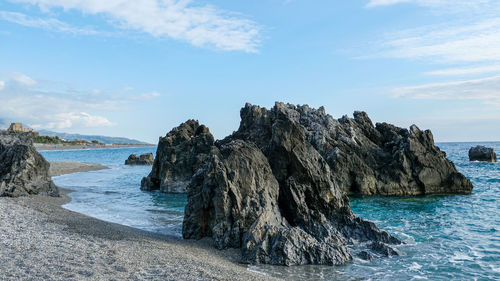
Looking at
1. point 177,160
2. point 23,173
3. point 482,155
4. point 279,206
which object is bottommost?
point 279,206

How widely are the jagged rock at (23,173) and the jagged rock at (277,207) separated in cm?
1706

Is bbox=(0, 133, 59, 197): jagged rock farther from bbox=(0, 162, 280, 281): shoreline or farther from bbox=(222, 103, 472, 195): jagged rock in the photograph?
bbox=(222, 103, 472, 195): jagged rock

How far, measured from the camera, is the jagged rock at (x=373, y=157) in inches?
1415

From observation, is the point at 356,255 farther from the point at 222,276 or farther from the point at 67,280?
the point at 67,280

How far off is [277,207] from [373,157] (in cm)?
2537

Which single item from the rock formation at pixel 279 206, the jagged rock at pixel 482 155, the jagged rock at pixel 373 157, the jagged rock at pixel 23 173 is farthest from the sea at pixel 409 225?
the jagged rock at pixel 482 155

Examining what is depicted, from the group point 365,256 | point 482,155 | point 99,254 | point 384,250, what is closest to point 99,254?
point 99,254

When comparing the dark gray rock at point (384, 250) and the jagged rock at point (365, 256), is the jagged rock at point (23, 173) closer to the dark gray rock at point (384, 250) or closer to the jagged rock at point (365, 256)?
the jagged rock at point (365, 256)

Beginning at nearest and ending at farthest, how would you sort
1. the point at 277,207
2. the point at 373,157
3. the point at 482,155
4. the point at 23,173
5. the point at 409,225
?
the point at 277,207 → the point at 409,225 → the point at 23,173 → the point at 373,157 → the point at 482,155

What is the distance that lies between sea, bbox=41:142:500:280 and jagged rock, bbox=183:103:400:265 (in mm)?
871

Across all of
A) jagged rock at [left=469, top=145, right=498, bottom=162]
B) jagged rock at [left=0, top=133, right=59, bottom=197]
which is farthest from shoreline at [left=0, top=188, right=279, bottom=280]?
jagged rock at [left=469, top=145, right=498, bottom=162]

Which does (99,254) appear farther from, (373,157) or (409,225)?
(373,157)

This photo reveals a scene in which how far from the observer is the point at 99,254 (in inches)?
497

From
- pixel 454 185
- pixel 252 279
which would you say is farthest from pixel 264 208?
pixel 454 185
